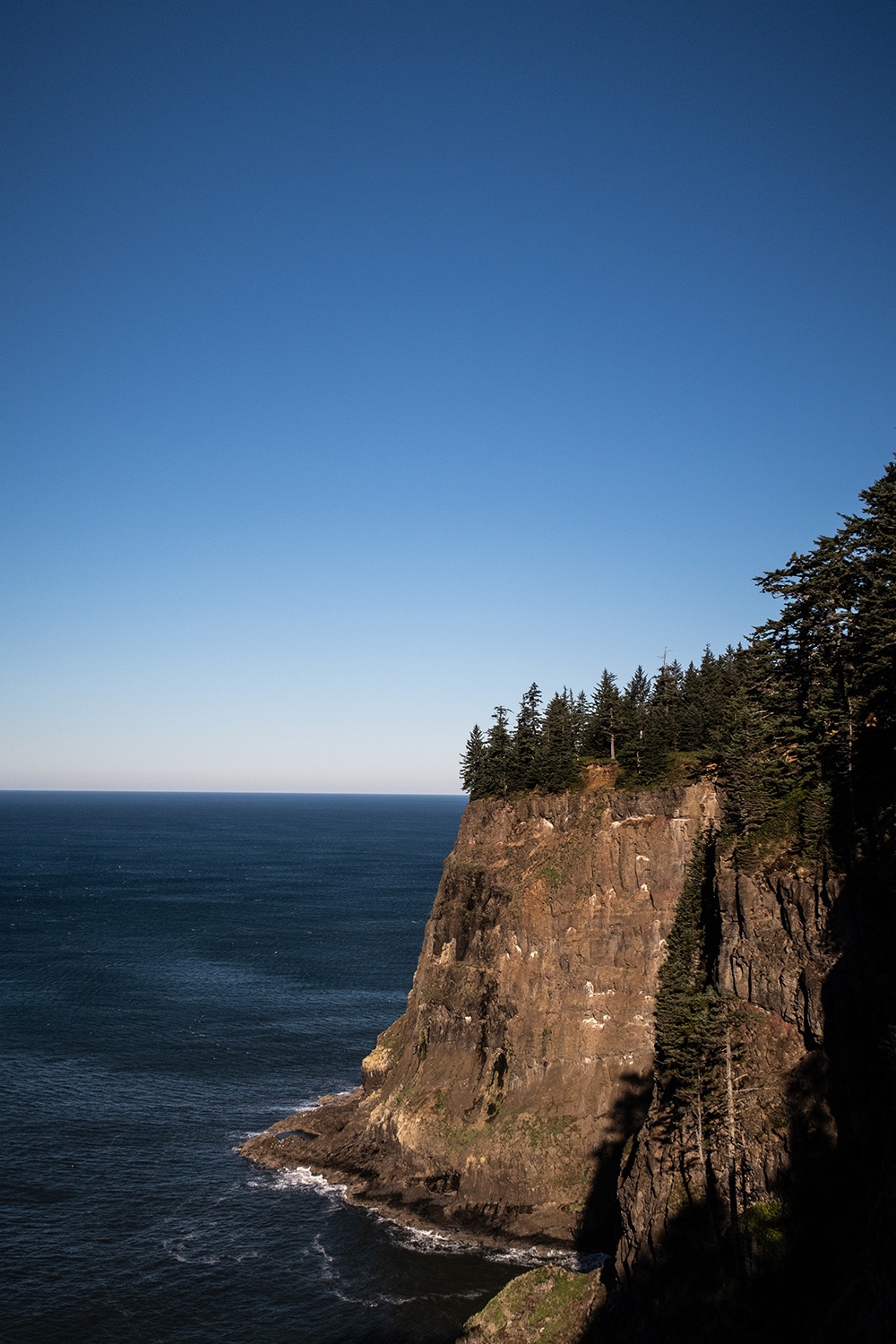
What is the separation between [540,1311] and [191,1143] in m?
37.0

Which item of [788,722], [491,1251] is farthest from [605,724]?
[491,1251]

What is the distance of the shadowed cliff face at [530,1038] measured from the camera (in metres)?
59.3

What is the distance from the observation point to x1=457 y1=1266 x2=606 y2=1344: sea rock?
1679 inches

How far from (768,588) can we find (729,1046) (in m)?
29.0

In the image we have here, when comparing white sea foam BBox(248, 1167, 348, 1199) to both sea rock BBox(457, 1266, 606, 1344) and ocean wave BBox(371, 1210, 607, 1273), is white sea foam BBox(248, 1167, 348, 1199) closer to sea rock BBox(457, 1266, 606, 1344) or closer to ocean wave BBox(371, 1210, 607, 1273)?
ocean wave BBox(371, 1210, 607, 1273)

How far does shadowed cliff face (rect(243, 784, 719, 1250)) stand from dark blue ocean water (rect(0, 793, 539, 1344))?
4.79 meters

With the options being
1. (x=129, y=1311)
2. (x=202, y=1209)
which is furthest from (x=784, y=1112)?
(x=202, y=1209)

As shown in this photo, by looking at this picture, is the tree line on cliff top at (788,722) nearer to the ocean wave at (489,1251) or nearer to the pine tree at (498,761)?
the pine tree at (498,761)

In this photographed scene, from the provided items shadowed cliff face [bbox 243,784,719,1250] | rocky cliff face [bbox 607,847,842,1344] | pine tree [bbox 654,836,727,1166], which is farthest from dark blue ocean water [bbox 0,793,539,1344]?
pine tree [bbox 654,836,727,1166]

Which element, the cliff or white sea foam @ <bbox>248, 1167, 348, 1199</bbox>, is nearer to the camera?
the cliff

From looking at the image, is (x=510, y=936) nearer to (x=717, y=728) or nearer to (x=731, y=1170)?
(x=717, y=728)

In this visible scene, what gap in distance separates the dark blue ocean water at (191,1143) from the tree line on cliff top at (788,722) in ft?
108

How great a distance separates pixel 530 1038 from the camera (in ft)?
209

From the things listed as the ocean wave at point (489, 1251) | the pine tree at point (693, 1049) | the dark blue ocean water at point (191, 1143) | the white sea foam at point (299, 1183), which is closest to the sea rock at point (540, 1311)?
the dark blue ocean water at point (191, 1143)
